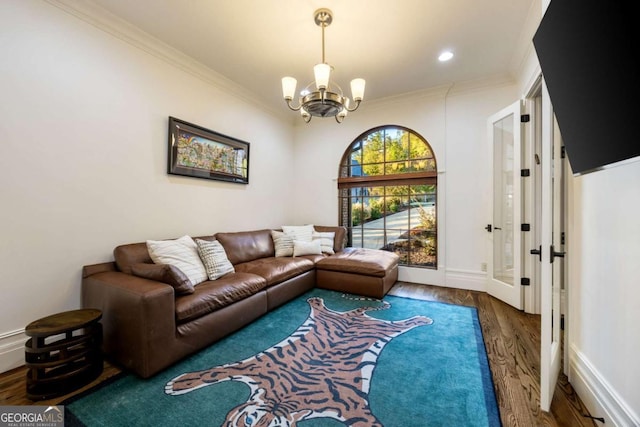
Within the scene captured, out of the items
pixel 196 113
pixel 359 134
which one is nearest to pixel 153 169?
pixel 196 113

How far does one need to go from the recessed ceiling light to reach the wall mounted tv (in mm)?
1886

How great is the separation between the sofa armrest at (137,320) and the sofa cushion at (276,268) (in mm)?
1117

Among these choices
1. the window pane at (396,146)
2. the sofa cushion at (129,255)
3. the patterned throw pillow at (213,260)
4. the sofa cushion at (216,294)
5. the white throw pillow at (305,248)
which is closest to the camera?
the sofa cushion at (216,294)

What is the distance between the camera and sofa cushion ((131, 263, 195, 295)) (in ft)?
6.53

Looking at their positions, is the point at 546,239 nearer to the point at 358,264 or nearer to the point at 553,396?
the point at 553,396

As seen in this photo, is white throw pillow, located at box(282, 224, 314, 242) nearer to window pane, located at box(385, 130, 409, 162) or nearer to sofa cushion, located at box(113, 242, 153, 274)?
window pane, located at box(385, 130, 409, 162)

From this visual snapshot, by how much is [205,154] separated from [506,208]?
3836mm

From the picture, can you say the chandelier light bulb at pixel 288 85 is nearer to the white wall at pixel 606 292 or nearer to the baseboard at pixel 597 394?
the white wall at pixel 606 292

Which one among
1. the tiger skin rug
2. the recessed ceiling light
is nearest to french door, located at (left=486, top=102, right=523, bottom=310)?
the recessed ceiling light

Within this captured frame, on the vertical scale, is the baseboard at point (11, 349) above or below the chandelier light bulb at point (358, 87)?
below

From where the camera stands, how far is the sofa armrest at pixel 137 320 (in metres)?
1.71

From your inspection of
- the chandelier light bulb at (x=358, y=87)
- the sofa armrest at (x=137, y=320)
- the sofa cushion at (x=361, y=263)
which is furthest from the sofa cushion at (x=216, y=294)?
the chandelier light bulb at (x=358, y=87)

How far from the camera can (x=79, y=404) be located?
59.6 inches

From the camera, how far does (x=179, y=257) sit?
2445mm
